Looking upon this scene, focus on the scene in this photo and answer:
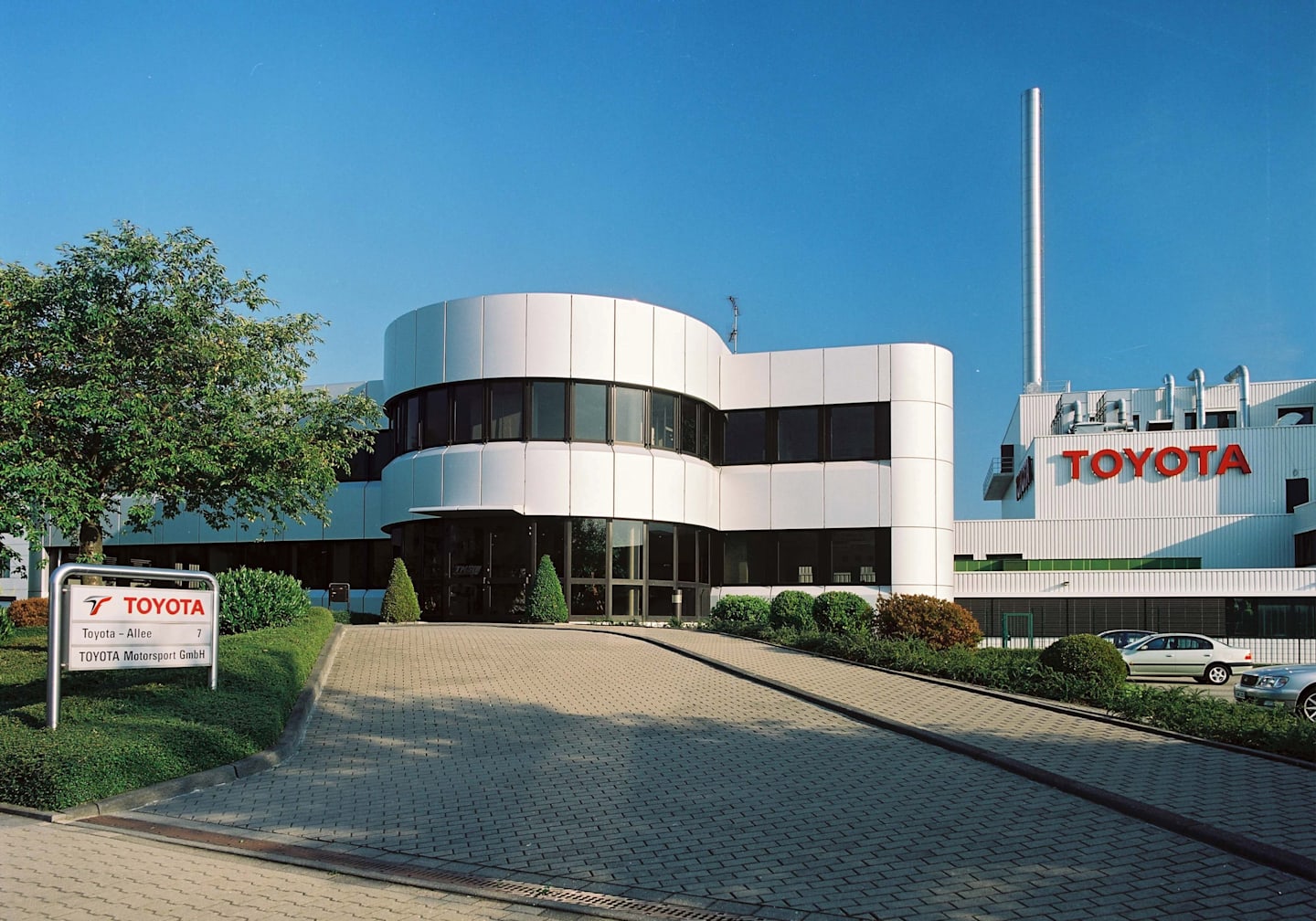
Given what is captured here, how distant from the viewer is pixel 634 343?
3203 cm

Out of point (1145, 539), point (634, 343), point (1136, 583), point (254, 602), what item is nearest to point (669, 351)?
point (634, 343)

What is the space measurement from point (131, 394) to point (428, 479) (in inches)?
518

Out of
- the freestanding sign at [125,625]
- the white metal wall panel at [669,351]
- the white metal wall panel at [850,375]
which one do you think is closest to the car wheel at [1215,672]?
the white metal wall panel at [850,375]

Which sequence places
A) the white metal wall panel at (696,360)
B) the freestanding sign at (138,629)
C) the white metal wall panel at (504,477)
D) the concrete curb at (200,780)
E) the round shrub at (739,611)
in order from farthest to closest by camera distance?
the white metal wall panel at (696,360), the white metal wall panel at (504,477), the round shrub at (739,611), the freestanding sign at (138,629), the concrete curb at (200,780)

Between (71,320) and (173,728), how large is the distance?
35.8ft

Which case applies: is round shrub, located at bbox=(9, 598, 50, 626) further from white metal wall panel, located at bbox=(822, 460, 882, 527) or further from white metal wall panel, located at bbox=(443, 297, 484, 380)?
white metal wall panel, located at bbox=(822, 460, 882, 527)

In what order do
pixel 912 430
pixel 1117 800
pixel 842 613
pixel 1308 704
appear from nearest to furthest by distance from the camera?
pixel 1117 800
pixel 1308 704
pixel 842 613
pixel 912 430

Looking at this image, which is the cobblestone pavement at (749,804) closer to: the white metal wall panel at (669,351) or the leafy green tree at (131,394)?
the leafy green tree at (131,394)

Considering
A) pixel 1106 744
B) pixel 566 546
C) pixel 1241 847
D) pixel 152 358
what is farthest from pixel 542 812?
pixel 566 546

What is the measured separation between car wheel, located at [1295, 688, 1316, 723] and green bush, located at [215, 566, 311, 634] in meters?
17.1

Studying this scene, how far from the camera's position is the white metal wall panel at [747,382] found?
117ft

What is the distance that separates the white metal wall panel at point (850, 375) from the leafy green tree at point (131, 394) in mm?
18146

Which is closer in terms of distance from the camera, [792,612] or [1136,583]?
[792,612]

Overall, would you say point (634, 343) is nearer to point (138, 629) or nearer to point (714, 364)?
point (714, 364)
